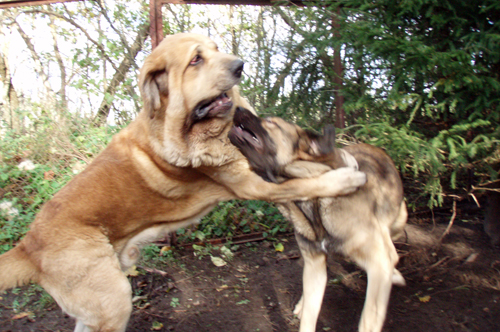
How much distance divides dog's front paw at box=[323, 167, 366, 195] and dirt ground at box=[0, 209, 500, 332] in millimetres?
576

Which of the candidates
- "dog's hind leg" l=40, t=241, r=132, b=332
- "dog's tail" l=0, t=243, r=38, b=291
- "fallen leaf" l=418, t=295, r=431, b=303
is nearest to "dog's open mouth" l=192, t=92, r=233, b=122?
"dog's hind leg" l=40, t=241, r=132, b=332

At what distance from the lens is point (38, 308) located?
12.3 ft

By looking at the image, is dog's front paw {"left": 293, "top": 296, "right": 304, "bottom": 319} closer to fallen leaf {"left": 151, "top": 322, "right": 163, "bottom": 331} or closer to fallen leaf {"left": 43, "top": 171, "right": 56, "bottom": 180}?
fallen leaf {"left": 151, "top": 322, "right": 163, "bottom": 331}

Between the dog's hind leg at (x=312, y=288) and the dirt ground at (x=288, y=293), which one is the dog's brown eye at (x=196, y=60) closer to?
the dog's hind leg at (x=312, y=288)

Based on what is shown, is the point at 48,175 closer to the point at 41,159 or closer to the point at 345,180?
the point at 41,159

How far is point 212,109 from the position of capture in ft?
10.1

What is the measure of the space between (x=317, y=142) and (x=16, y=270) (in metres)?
2.32

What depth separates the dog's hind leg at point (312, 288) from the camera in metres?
2.92

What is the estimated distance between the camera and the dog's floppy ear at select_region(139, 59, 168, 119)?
2.98 m

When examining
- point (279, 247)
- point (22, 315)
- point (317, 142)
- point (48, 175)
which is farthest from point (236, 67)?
point (48, 175)

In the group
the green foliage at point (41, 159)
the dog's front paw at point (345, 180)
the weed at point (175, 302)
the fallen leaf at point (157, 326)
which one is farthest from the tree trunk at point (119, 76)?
the dog's front paw at point (345, 180)

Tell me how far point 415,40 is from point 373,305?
85.3 inches

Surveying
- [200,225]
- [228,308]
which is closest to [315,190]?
[228,308]

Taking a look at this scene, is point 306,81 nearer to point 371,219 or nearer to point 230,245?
point 230,245
